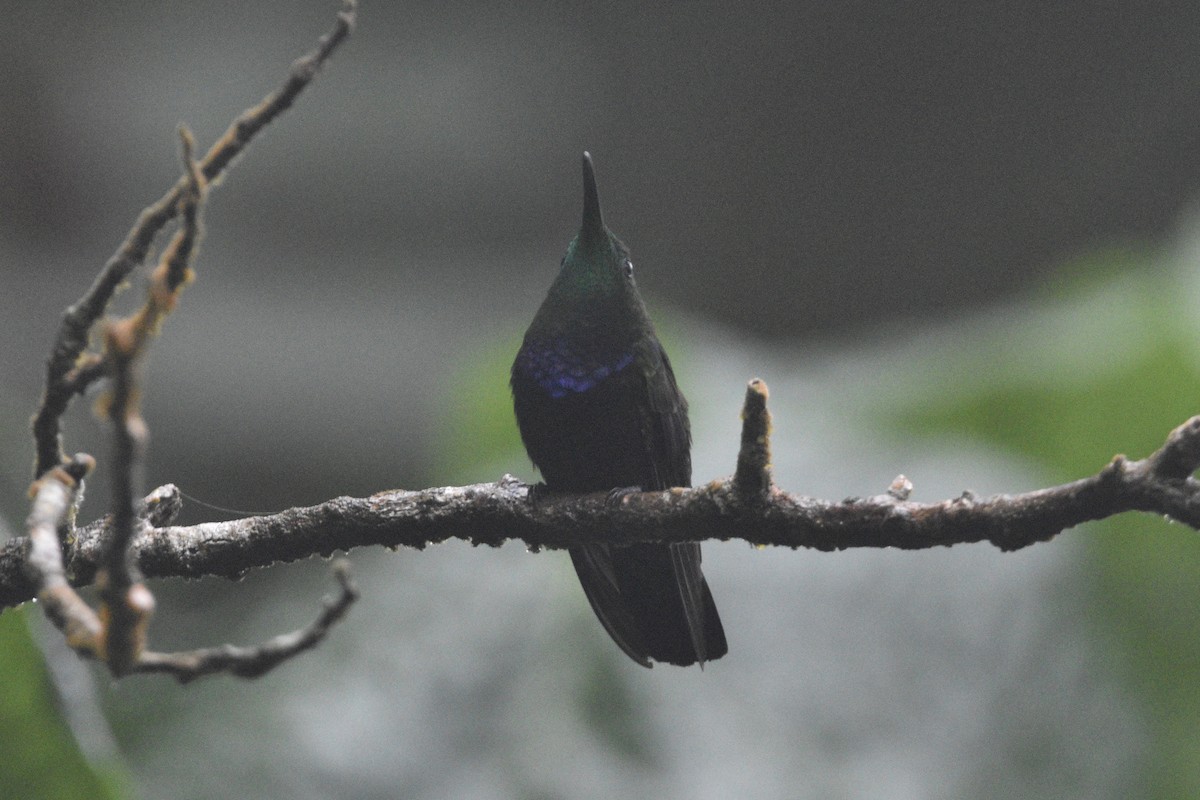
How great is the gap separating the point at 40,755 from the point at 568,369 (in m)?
1.35

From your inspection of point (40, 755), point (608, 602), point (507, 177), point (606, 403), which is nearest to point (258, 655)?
point (608, 602)

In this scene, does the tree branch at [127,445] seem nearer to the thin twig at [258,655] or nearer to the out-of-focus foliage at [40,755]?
the thin twig at [258,655]

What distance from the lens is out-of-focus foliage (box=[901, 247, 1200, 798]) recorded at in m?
3.60

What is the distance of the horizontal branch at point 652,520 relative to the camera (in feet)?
4.69

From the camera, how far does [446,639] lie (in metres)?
4.23

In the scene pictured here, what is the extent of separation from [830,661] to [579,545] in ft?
6.10

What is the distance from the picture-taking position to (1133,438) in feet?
12.4

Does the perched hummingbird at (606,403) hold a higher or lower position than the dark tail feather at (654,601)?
higher

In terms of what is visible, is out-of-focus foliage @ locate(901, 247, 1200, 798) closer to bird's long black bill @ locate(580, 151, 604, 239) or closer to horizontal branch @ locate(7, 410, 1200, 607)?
bird's long black bill @ locate(580, 151, 604, 239)

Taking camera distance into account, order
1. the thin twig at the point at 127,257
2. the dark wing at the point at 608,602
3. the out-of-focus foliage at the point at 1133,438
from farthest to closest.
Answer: the out-of-focus foliage at the point at 1133,438
the dark wing at the point at 608,602
the thin twig at the point at 127,257

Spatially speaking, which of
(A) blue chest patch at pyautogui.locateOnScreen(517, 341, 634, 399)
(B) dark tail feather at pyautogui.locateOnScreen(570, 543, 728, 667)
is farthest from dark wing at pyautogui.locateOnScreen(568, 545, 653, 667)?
(A) blue chest patch at pyautogui.locateOnScreen(517, 341, 634, 399)

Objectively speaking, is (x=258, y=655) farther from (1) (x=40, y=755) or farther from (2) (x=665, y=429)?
(2) (x=665, y=429)

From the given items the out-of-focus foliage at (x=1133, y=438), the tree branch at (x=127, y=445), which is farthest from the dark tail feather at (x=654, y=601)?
the out-of-focus foliage at (x=1133, y=438)

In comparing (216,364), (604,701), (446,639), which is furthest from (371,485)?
(604,701)
